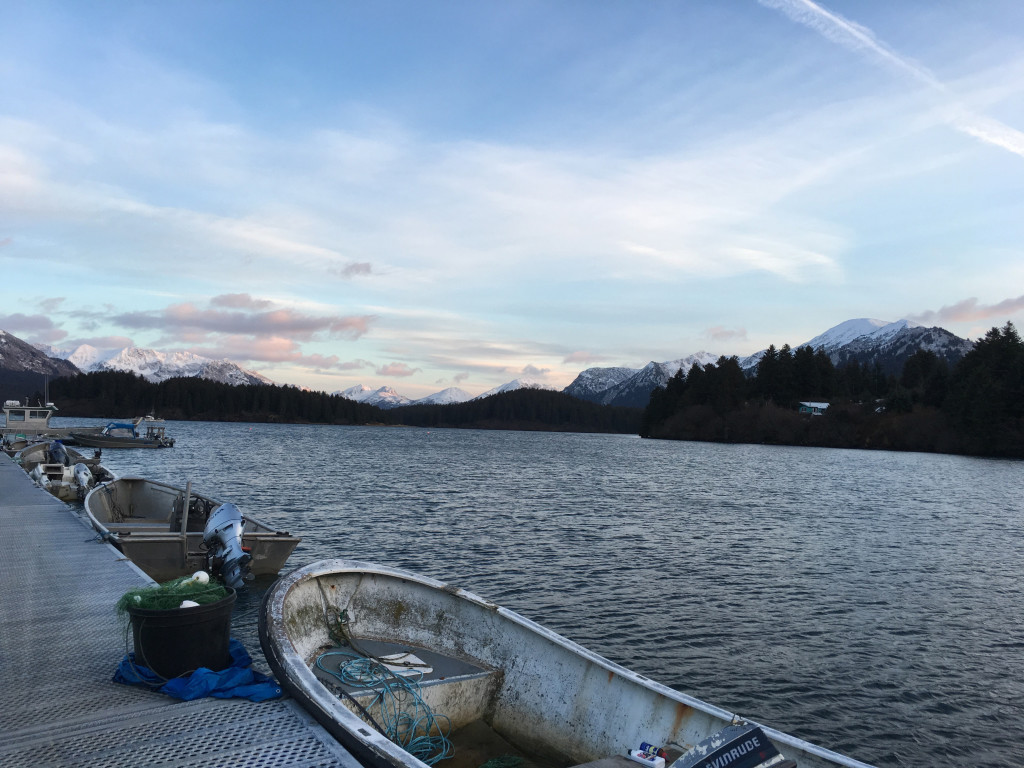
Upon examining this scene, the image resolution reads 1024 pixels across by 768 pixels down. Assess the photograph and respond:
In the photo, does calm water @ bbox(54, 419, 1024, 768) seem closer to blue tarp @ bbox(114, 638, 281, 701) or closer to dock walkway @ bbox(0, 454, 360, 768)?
dock walkway @ bbox(0, 454, 360, 768)

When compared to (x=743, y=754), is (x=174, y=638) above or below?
below

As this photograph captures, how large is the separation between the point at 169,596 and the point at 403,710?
10.1ft

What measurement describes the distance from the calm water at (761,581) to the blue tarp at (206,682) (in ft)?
23.2

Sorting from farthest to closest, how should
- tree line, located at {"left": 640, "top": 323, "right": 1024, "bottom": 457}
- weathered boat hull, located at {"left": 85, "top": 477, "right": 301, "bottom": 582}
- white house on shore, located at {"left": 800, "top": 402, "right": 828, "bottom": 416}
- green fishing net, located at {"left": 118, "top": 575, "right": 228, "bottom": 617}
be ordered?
white house on shore, located at {"left": 800, "top": 402, "right": 828, "bottom": 416}
tree line, located at {"left": 640, "top": 323, "right": 1024, "bottom": 457}
weathered boat hull, located at {"left": 85, "top": 477, "right": 301, "bottom": 582}
green fishing net, located at {"left": 118, "top": 575, "right": 228, "bottom": 617}

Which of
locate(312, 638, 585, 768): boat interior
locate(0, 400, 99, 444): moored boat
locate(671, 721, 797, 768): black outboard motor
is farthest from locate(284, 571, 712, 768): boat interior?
locate(0, 400, 99, 444): moored boat

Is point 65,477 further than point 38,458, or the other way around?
point 38,458

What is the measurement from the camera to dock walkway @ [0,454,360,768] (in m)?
5.59

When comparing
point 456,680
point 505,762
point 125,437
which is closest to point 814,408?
point 125,437

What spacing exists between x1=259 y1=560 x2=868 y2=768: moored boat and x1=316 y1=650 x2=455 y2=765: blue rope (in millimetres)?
19

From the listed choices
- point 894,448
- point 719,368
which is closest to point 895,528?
point 894,448

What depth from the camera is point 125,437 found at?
283 feet

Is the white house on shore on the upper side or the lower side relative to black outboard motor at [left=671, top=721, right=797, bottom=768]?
upper

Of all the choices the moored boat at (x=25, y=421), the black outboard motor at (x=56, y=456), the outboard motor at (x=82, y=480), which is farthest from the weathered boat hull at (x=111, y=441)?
the outboard motor at (x=82, y=480)

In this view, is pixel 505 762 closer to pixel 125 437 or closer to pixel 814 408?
pixel 125 437
